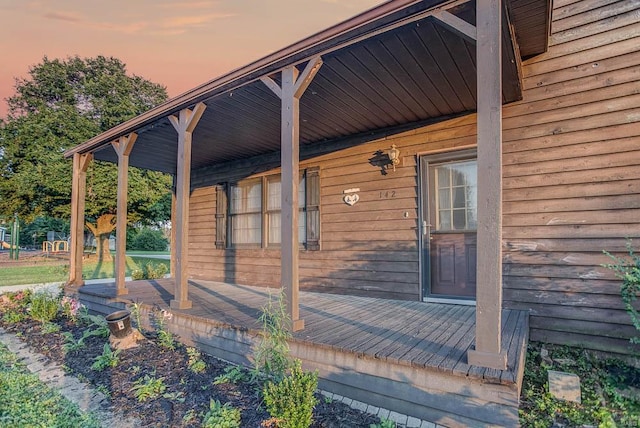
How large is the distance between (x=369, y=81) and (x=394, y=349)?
2391mm

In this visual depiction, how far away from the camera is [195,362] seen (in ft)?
9.87

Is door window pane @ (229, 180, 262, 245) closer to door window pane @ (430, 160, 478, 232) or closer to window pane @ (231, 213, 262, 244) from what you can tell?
window pane @ (231, 213, 262, 244)

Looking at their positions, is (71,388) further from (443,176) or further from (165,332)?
(443,176)

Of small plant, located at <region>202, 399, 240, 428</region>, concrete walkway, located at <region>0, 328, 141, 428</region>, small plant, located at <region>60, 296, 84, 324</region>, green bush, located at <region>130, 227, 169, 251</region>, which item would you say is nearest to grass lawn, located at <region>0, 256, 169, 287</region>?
small plant, located at <region>60, 296, 84, 324</region>

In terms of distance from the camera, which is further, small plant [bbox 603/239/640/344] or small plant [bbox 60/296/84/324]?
small plant [bbox 60/296/84/324]

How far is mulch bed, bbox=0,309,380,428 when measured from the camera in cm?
214

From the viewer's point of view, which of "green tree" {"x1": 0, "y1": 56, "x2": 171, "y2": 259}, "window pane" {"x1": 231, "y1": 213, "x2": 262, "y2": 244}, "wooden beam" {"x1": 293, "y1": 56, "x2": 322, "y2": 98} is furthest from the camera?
"green tree" {"x1": 0, "y1": 56, "x2": 171, "y2": 259}

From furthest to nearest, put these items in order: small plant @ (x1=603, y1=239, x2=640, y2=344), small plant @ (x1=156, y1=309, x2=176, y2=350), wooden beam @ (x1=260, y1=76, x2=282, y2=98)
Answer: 1. small plant @ (x1=156, y1=309, x2=176, y2=350)
2. wooden beam @ (x1=260, y1=76, x2=282, y2=98)
3. small plant @ (x1=603, y1=239, x2=640, y2=344)

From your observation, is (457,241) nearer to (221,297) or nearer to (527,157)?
(527,157)

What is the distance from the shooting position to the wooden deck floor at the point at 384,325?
212cm

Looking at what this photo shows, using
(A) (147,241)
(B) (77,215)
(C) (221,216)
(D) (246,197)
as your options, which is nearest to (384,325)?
(D) (246,197)

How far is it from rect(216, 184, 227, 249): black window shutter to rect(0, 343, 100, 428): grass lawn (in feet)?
12.2

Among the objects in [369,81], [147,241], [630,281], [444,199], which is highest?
[369,81]

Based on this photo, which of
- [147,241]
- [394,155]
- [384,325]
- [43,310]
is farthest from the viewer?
[147,241]
